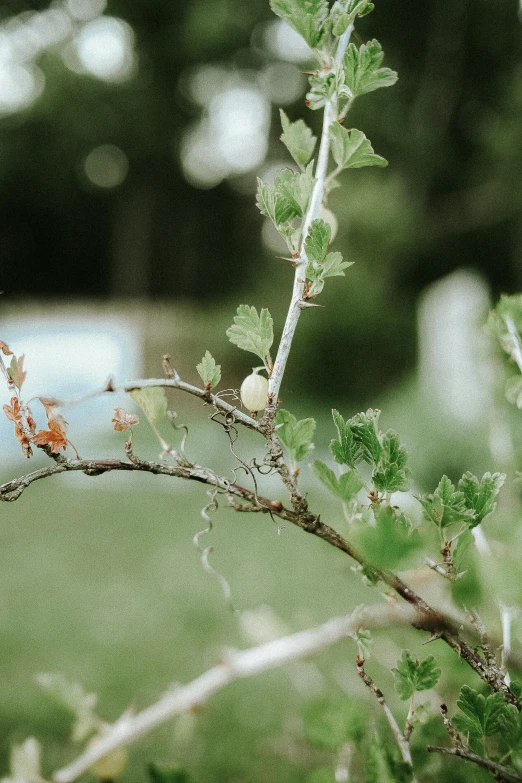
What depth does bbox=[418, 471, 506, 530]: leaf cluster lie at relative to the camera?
506 mm

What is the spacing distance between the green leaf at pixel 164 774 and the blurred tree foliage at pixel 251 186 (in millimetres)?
6002

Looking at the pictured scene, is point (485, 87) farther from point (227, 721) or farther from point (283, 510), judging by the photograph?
point (283, 510)

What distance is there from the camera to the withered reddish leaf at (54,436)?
48 centimetres

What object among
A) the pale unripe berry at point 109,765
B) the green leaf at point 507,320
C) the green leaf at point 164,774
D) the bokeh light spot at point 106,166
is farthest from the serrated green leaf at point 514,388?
the bokeh light spot at point 106,166

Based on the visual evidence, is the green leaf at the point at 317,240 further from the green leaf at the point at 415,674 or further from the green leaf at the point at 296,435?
the green leaf at the point at 415,674

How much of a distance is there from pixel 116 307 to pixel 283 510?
337 inches

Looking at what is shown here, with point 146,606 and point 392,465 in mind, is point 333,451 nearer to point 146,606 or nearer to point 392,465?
point 392,465

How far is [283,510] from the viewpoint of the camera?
506 millimetres

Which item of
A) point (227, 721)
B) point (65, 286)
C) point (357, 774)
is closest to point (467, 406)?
point (227, 721)

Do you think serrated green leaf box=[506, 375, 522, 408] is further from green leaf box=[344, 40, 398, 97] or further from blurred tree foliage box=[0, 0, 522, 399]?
blurred tree foliage box=[0, 0, 522, 399]

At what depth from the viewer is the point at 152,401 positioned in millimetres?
518

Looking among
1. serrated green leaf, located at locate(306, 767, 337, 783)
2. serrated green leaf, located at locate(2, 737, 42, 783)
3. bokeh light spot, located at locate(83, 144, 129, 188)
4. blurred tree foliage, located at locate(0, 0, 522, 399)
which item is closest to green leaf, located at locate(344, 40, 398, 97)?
serrated green leaf, located at locate(306, 767, 337, 783)

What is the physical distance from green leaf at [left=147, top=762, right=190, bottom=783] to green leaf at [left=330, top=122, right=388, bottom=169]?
0.56 meters

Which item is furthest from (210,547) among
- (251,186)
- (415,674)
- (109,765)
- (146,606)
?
(251,186)
